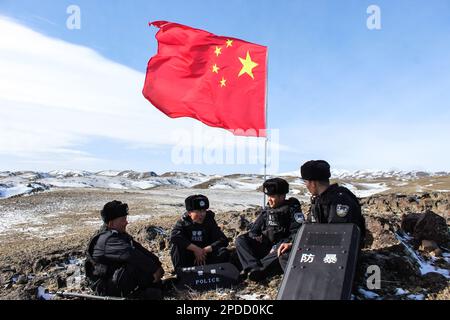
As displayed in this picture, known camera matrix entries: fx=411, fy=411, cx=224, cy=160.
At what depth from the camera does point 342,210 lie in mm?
5250

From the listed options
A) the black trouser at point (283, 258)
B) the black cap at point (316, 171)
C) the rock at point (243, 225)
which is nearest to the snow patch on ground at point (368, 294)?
the black trouser at point (283, 258)

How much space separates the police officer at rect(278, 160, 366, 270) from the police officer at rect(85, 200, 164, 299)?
1984mm

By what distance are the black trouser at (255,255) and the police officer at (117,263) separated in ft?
4.66

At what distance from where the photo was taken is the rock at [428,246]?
7.27 meters

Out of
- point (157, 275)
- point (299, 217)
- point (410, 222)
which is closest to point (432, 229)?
point (410, 222)

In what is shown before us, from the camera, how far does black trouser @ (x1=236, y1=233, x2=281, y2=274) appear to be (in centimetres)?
621

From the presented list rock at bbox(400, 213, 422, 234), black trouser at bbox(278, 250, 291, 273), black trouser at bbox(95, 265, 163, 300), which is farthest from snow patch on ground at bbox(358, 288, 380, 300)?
rock at bbox(400, 213, 422, 234)

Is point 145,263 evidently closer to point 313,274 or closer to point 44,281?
point 313,274

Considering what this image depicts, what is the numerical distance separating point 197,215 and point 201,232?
1.08 feet

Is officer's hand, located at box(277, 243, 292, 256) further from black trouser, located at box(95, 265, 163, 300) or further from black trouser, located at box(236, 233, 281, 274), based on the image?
black trouser, located at box(95, 265, 163, 300)

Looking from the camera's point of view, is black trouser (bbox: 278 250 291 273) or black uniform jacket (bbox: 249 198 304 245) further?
black uniform jacket (bbox: 249 198 304 245)

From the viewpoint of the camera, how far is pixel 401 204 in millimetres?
13648

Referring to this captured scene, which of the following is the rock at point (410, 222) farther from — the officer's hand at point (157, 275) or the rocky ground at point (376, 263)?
the officer's hand at point (157, 275)
